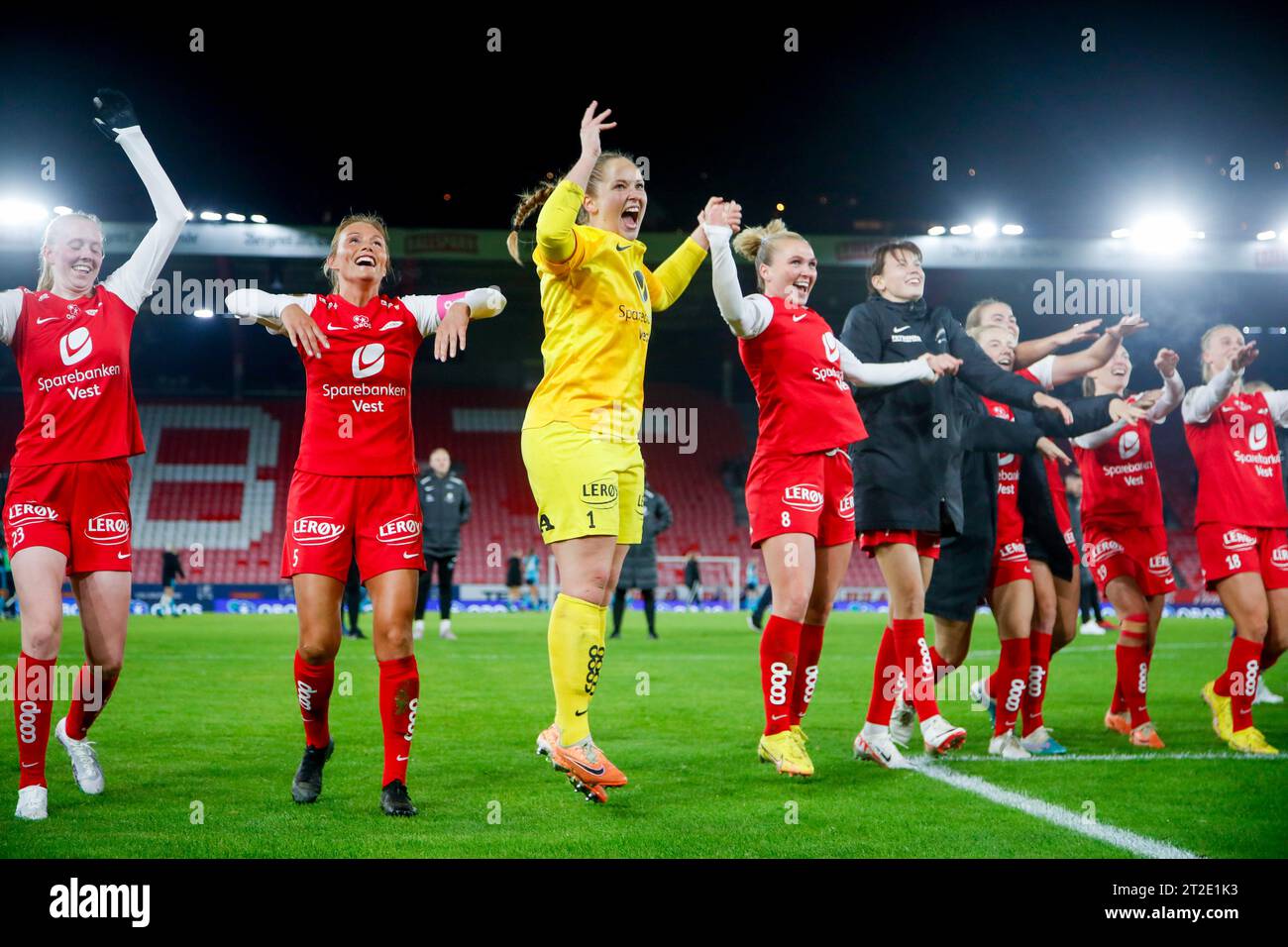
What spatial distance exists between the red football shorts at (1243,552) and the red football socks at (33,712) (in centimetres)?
545

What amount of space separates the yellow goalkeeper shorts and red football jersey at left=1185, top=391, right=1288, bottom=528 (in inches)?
133

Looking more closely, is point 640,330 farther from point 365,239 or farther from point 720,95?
point 720,95

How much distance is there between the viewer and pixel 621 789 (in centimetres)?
483

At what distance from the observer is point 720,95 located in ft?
66.2

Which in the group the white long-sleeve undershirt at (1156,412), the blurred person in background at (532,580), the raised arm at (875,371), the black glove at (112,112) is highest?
the black glove at (112,112)

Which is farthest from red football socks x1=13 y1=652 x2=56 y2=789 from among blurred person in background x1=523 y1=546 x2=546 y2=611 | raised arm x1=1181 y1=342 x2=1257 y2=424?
blurred person in background x1=523 y1=546 x2=546 y2=611

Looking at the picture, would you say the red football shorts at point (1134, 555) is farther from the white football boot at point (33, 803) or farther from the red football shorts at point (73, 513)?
the white football boot at point (33, 803)

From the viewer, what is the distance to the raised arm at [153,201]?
4.88 metres

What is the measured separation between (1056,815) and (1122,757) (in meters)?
1.77

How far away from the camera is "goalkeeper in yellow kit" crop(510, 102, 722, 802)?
4.36 meters

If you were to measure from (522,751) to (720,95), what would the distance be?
1635 cm

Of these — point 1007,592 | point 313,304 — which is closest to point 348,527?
point 313,304

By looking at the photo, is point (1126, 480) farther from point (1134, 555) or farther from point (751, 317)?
point (751, 317)

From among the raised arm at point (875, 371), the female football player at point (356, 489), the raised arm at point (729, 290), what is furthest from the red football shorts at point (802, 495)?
the female football player at point (356, 489)
